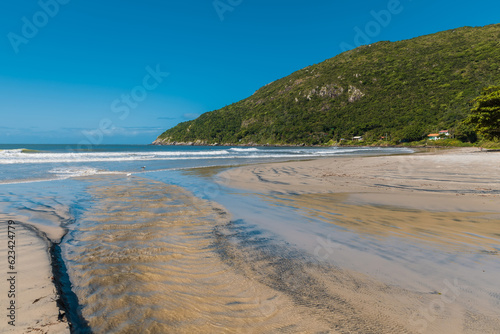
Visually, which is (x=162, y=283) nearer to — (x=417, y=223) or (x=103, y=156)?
(x=417, y=223)

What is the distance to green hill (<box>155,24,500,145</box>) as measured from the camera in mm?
104625

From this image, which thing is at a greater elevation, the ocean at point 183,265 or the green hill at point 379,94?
the green hill at point 379,94

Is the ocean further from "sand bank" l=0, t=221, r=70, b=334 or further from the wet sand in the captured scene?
"sand bank" l=0, t=221, r=70, b=334

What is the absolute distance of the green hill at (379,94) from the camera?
343ft

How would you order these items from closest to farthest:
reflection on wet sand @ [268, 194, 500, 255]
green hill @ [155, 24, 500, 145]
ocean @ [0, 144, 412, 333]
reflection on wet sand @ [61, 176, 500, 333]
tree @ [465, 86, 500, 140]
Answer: reflection on wet sand @ [61, 176, 500, 333] < ocean @ [0, 144, 412, 333] < reflection on wet sand @ [268, 194, 500, 255] < tree @ [465, 86, 500, 140] < green hill @ [155, 24, 500, 145]

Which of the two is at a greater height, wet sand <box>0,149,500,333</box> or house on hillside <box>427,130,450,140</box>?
wet sand <box>0,149,500,333</box>

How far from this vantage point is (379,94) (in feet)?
433

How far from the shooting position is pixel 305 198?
9664 millimetres

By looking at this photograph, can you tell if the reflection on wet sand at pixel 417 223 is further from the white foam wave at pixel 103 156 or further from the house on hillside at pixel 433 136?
the house on hillside at pixel 433 136

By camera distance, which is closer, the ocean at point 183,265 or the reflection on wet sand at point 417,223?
the ocean at point 183,265

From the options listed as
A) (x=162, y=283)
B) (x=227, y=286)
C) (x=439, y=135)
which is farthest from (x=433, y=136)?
(x=162, y=283)

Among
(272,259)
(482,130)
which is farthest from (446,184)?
(482,130)

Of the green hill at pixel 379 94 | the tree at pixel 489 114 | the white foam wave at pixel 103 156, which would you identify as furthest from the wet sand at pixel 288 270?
the green hill at pixel 379 94

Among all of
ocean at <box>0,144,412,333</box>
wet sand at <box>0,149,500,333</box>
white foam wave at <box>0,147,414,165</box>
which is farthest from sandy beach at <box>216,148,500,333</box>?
white foam wave at <box>0,147,414,165</box>
